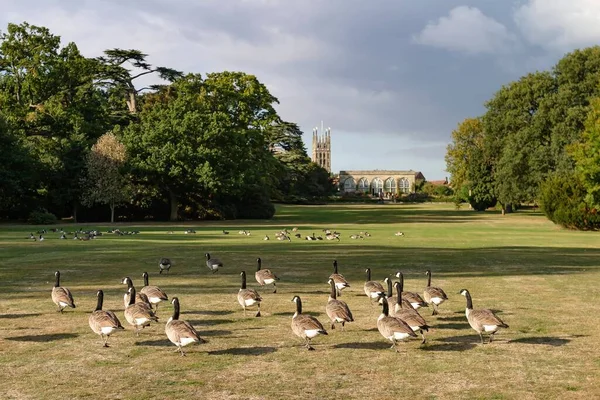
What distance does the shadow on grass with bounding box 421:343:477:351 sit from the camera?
12162mm

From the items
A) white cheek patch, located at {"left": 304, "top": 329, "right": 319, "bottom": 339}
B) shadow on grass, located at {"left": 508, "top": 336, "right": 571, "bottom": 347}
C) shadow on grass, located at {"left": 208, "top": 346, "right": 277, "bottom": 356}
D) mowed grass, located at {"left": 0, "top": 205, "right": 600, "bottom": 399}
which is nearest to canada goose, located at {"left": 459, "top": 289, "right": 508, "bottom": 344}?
mowed grass, located at {"left": 0, "top": 205, "right": 600, "bottom": 399}

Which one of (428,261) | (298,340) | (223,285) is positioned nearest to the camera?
(298,340)

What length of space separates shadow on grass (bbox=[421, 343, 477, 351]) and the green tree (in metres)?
58.3

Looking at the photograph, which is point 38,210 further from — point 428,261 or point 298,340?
point 298,340

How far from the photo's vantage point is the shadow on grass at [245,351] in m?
11.8

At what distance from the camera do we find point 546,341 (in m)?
A: 12.7

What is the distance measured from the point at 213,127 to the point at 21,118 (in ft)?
76.8

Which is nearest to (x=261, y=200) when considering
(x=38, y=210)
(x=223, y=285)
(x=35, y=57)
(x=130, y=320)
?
(x=38, y=210)

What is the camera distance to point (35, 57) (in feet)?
251

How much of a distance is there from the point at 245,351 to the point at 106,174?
190 ft

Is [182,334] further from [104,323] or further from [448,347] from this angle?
[448,347]

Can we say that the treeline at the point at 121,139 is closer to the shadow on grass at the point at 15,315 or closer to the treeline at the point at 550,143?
the treeline at the point at 550,143

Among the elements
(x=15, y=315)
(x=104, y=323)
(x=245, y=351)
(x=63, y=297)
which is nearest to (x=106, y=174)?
(x=15, y=315)

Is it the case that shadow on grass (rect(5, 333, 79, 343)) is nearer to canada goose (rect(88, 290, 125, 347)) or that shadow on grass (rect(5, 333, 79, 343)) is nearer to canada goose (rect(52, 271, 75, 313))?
canada goose (rect(88, 290, 125, 347))
